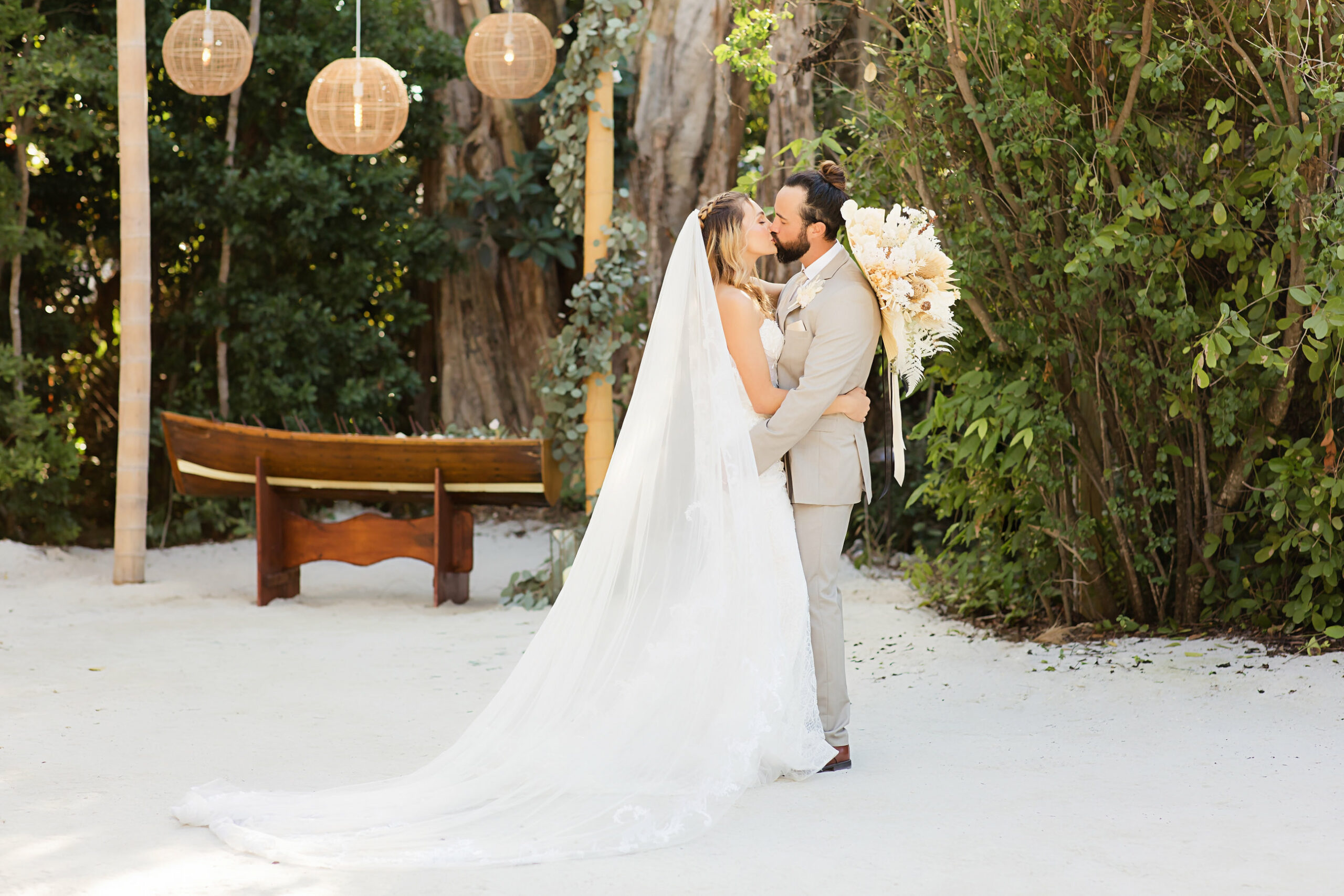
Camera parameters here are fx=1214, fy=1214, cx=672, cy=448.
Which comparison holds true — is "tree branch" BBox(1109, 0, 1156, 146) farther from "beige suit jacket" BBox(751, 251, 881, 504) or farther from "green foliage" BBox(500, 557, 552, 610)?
"green foliage" BBox(500, 557, 552, 610)

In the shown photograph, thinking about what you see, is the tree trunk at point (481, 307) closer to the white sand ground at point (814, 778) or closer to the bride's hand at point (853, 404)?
the white sand ground at point (814, 778)

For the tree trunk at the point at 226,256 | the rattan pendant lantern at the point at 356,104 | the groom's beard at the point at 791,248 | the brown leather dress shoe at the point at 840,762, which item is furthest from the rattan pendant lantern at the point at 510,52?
the brown leather dress shoe at the point at 840,762

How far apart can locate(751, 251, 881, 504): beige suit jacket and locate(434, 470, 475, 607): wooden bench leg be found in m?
3.26

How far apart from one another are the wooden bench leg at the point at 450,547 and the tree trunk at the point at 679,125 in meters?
2.75

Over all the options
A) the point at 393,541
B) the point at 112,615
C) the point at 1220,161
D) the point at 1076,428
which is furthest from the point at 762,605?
the point at 112,615

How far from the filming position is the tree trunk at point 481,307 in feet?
32.1

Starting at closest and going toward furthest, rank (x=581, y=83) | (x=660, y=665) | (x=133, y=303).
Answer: (x=660, y=665)
(x=581, y=83)
(x=133, y=303)

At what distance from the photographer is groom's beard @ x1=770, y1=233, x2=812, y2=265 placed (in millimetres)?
3562

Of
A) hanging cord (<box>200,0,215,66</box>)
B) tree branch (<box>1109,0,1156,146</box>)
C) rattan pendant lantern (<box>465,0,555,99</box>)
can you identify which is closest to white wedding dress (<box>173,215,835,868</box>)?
tree branch (<box>1109,0,1156,146</box>)

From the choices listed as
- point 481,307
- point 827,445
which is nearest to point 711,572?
point 827,445

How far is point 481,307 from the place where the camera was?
32.6ft

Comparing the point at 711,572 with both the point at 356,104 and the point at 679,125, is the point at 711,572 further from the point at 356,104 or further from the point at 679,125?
the point at 679,125

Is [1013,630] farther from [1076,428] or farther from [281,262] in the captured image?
[281,262]

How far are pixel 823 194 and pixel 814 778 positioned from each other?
165 centimetres
